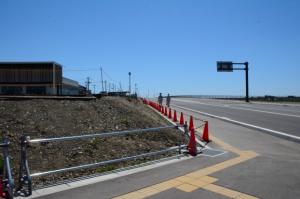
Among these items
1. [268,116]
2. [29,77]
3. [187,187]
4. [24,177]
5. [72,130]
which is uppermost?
[29,77]

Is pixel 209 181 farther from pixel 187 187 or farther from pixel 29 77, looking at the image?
pixel 29 77

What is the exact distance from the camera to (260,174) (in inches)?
318

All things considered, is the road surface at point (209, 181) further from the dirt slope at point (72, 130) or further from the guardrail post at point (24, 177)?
the dirt slope at point (72, 130)

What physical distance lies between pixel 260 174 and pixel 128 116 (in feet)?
32.4

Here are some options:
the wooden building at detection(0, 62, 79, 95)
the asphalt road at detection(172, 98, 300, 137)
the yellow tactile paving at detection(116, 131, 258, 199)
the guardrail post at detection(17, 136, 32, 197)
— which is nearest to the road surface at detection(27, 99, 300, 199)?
the yellow tactile paving at detection(116, 131, 258, 199)

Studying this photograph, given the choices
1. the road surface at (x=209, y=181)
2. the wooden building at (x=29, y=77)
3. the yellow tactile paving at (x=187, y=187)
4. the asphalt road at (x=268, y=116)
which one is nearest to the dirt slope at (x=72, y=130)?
the road surface at (x=209, y=181)

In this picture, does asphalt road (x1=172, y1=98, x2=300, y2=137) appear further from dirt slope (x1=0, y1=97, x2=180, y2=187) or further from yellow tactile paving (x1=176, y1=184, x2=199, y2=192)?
yellow tactile paving (x1=176, y1=184, x2=199, y2=192)

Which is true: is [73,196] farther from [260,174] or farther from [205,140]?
[205,140]

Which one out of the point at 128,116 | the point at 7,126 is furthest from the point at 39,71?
the point at 7,126

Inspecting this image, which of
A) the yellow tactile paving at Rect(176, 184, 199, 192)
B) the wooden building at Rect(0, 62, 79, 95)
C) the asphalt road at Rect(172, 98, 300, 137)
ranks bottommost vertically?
the yellow tactile paving at Rect(176, 184, 199, 192)

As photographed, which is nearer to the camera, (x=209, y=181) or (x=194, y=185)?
(x=194, y=185)

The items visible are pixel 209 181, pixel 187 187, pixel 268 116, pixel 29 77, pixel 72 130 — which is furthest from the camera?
pixel 29 77

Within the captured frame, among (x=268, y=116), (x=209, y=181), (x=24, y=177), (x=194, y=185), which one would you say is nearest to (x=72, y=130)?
(x=24, y=177)

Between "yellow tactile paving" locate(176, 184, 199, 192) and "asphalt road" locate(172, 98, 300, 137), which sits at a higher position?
"asphalt road" locate(172, 98, 300, 137)
